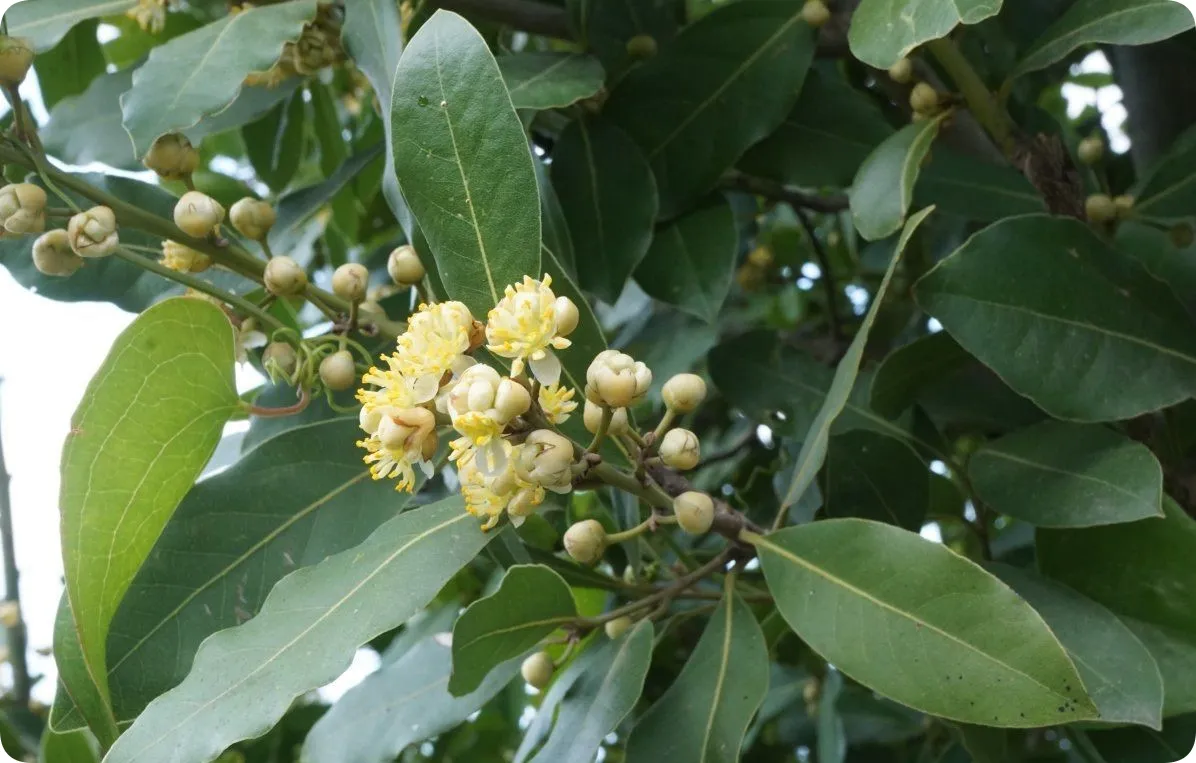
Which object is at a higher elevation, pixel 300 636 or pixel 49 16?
pixel 49 16

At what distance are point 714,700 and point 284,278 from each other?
51 centimetres

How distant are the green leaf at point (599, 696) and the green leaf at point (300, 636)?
7.3 inches

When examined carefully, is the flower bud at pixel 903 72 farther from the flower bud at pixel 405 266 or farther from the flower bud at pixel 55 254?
the flower bud at pixel 55 254

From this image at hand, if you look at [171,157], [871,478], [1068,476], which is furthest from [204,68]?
[1068,476]

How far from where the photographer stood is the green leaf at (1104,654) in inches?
32.2

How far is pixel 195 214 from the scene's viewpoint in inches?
36.7

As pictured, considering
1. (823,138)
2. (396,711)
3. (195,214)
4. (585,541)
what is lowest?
(396,711)

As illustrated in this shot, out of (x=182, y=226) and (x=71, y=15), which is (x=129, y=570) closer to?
(x=182, y=226)

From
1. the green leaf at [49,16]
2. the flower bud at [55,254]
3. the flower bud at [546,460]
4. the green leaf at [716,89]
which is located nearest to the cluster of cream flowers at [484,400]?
the flower bud at [546,460]

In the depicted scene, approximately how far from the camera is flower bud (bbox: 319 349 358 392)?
0.94 meters

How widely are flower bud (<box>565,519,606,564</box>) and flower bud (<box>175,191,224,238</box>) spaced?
410 millimetres

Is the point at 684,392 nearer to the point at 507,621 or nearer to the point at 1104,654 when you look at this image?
the point at 507,621

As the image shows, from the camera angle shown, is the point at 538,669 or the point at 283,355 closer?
the point at 283,355

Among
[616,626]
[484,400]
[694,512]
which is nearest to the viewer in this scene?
[484,400]
